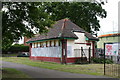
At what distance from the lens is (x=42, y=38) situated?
25.3 meters

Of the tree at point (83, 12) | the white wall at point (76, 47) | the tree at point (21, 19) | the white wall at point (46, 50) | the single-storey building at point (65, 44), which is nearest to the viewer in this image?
the tree at point (21, 19)

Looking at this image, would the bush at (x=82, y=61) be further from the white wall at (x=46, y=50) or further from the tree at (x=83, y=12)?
the tree at (x=83, y=12)

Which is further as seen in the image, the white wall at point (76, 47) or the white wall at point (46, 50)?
the white wall at point (46, 50)

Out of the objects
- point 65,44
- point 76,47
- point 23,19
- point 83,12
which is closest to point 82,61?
point 76,47

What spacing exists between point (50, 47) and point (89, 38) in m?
5.02

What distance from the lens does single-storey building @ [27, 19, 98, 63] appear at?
21.7 m

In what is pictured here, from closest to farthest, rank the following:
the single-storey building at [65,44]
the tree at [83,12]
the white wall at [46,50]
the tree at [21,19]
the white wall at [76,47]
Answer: the tree at [21,19]
the single-storey building at [65,44]
the white wall at [76,47]
the white wall at [46,50]
the tree at [83,12]

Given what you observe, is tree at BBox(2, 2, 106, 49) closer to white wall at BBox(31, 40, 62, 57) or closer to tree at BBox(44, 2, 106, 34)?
white wall at BBox(31, 40, 62, 57)

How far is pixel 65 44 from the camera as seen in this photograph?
2175 cm

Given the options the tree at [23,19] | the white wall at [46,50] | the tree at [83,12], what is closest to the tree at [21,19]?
the tree at [23,19]

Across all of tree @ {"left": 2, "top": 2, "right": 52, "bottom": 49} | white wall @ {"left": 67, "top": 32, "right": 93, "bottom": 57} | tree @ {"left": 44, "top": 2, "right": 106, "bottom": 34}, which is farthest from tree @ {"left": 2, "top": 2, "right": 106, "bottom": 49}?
tree @ {"left": 44, "top": 2, "right": 106, "bottom": 34}

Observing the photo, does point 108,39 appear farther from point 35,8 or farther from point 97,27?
point 35,8

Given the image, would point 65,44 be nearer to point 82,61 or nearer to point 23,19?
point 82,61

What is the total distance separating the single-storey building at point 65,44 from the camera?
21734 millimetres
